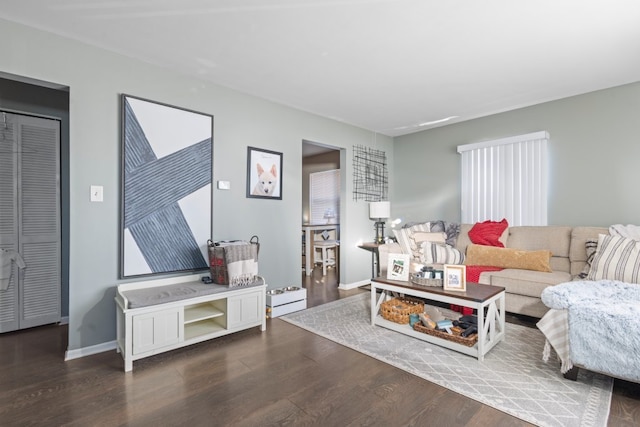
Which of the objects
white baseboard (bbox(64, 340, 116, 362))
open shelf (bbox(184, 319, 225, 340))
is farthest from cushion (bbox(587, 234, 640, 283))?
white baseboard (bbox(64, 340, 116, 362))

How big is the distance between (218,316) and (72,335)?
3.45 ft

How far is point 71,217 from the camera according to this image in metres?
2.34

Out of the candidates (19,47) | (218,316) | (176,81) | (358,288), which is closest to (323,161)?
(358,288)

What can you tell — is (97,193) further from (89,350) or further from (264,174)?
(264,174)

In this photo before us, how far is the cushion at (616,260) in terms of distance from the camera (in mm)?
2592

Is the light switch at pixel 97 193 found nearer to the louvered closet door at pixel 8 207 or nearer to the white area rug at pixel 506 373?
the louvered closet door at pixel 8 207

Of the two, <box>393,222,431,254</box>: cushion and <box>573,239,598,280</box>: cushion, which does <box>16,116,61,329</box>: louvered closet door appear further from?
<box>573,239,598,280</box>: cushion

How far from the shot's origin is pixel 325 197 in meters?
6.70

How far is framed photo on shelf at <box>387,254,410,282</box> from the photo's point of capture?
288cm

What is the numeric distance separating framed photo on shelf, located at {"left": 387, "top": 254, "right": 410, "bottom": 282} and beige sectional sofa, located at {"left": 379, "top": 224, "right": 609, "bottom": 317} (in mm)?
946

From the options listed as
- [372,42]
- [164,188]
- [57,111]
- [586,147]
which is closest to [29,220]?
[57,111]

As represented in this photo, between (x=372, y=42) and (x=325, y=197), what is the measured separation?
173 inches

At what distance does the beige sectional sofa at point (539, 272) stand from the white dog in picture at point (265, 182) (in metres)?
2.46

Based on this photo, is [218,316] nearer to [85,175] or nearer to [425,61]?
[85,175]
